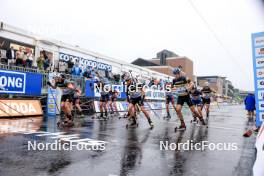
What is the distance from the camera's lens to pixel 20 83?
1309 cm

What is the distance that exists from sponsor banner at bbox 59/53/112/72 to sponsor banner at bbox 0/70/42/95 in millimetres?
6177

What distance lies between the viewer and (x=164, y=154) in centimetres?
541

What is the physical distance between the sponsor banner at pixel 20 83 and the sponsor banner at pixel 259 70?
34.0 feet

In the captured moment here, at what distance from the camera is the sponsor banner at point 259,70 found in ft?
25.8

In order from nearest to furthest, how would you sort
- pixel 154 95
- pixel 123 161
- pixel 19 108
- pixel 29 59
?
pixel 123 161 → pixel 19 108 → pixel 29 59 → pixel 154 95

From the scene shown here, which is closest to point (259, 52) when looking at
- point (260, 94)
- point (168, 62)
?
point (260, 94)

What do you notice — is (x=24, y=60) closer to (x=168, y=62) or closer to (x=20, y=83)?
(x=20, y=83)

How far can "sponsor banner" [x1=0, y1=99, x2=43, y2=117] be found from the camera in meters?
12.0

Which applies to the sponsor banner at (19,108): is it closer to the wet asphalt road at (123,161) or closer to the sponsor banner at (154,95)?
the wet asphalt road at (123,161)

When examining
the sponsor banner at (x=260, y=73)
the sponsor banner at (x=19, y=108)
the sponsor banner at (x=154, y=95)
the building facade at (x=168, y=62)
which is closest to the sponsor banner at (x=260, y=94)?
the sponsor banner at (x=260, y=73)

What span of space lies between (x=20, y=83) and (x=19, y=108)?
125 cm

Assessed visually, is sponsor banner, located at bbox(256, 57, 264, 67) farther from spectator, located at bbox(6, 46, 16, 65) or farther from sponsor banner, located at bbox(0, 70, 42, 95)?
spectator, located at bbox(6, 46, 16, 65)

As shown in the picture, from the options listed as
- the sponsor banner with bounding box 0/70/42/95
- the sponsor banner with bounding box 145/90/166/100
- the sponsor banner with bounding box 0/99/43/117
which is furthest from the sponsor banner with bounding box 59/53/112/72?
the sponsor banner with bounding box 0/99/43/117

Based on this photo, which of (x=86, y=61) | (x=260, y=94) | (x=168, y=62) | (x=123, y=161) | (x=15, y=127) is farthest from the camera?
(x=168, y=62)
